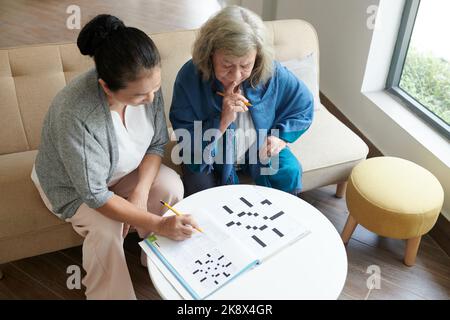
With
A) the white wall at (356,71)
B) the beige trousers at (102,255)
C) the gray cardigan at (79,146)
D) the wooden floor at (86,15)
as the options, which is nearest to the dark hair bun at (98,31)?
the gray cardigan at (79,146)

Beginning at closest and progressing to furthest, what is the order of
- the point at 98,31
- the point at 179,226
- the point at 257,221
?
the point at 98,31 < the point at 179,226 < the point at 257,221

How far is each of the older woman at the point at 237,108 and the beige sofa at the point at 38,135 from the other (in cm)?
17

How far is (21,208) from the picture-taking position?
149 cm

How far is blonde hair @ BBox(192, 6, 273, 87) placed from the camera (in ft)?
4.66

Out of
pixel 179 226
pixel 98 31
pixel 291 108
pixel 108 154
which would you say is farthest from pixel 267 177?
pixel 98 31

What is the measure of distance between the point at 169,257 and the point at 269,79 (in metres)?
0.80

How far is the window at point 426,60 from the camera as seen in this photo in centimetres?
208

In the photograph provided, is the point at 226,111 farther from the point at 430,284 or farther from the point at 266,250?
the point at 430,284

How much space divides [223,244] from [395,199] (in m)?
0.77

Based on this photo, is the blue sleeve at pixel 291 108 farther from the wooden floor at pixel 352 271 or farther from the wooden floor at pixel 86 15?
the wooden floor at pixel 86 15

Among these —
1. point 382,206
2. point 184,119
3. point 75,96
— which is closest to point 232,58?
point 184,119

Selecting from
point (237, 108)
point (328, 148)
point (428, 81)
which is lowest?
point (328, 148)

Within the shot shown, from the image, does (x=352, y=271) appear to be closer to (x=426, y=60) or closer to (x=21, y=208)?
(x=426, y=60)

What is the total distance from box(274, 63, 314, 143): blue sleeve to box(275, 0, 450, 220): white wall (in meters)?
0.66
